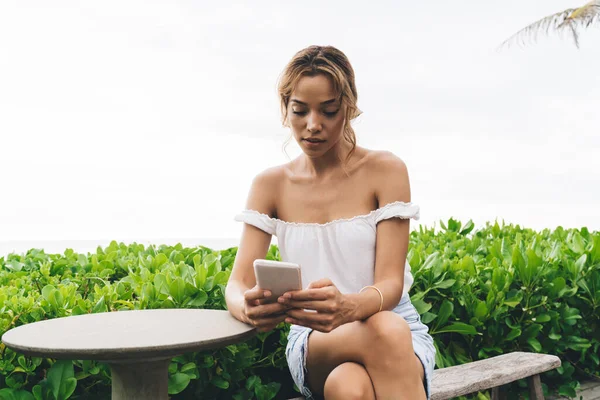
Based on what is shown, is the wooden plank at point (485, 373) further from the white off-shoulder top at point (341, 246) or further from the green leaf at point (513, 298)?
the white off-shoulder top at point (341, 246)

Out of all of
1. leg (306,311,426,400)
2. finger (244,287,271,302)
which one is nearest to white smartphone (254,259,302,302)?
finger (244,287,271,302)

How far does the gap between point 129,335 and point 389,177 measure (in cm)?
134

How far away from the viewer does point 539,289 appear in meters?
4.62

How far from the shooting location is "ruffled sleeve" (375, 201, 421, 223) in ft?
8.94

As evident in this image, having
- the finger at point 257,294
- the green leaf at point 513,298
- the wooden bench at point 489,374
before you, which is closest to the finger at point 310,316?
the finger at point 257,294

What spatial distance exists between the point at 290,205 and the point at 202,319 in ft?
2.27

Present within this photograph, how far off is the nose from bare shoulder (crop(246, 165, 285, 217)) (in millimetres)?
461

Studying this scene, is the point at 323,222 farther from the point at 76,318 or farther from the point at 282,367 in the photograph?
the point at 76,318

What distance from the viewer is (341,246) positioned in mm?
2828

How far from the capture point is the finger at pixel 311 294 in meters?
2.27

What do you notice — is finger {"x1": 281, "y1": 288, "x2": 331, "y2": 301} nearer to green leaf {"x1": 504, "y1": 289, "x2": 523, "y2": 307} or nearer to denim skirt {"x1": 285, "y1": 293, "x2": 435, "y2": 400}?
denim skirt {"x1": 285, "y1": 293, "x2": 435, "y2": 400}

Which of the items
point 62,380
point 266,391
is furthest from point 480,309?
point 62,380

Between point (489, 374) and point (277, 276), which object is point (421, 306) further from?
point (277, 276)

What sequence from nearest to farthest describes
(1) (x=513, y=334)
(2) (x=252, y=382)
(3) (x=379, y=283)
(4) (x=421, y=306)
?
(3) (x=379, y=283) < (2) (x=252, y=382) < (4) (x=421, y=306) < (1) (x=513, y=334)
